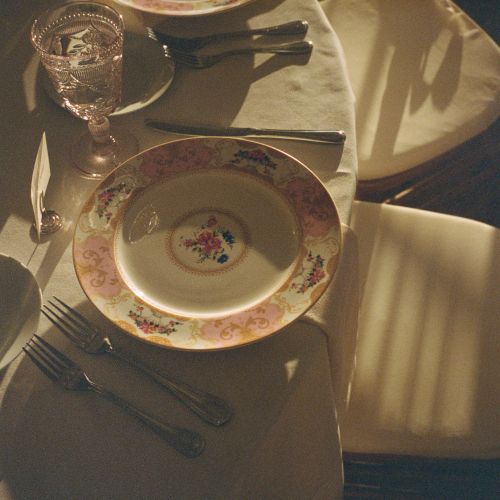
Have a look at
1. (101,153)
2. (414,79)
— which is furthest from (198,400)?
(414,79)

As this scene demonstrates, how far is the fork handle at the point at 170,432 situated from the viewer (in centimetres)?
47

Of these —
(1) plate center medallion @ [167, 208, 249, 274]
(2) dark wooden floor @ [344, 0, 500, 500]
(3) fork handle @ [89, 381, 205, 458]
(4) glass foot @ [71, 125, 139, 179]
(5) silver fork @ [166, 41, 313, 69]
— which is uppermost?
(5) silver fork @ [166, 41, 313, 69]

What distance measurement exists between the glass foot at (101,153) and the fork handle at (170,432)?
0.25m

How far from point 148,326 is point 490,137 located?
4.27 feet

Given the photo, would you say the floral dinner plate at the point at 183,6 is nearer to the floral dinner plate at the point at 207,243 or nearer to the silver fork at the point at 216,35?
the silver fork at the point at 216,35

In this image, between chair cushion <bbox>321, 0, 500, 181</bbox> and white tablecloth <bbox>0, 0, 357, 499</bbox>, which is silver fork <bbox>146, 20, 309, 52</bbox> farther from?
chair cushion <bbox>321, 0, 500, 181</bbox>

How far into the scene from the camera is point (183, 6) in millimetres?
731

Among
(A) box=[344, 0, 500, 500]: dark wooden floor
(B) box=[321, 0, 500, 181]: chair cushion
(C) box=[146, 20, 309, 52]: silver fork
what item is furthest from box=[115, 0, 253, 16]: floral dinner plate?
(A) box=[344, 0, 500, 500]: dark wooden floor

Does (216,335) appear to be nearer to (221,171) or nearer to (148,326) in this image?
(148,326)

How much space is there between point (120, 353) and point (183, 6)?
450 millimetres

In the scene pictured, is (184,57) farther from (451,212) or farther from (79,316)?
(451,212)

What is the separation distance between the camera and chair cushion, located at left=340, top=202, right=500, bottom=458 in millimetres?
761

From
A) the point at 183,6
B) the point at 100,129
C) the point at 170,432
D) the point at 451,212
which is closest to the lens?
the point at 170,432

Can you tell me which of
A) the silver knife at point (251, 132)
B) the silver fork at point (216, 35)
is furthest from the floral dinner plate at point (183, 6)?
the silver knife at point (251, 132)
